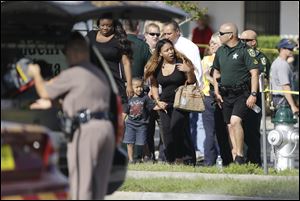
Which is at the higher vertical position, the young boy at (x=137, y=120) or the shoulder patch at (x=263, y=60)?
the shoulder patch at (x=263, y=60)

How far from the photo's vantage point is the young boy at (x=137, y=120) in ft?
40.1

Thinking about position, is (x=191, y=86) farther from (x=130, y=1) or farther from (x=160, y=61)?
(x=130, y=1)

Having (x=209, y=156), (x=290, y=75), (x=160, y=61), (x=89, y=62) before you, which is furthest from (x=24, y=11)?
(x=290, y=75)

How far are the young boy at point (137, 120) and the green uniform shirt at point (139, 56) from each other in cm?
21

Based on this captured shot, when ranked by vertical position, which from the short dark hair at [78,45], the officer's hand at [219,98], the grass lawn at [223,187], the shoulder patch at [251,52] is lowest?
the grass lawn at [223,187]

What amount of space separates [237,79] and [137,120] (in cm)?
166

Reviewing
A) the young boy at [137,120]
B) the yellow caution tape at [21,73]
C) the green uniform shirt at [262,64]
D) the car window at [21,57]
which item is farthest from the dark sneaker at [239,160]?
the yellow caution tape at [21,73]

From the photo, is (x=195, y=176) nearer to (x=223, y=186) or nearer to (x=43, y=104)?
(x=223, y=186)

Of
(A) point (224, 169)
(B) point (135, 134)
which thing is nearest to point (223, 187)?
(A) point (224, 169)

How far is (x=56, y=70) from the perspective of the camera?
8578mm

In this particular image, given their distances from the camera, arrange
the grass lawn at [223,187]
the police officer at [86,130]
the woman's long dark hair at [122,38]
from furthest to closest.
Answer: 1. the woman's long dark hair at [122,38]
2. the grass lawn at [223,187]
3. the police officer at [86,130]

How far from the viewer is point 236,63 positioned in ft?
37.1

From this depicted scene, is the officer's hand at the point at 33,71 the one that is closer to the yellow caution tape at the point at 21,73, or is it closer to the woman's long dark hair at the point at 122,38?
the yellow caution tape at the point at 21,73

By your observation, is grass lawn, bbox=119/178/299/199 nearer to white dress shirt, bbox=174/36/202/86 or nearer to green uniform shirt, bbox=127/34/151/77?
white dress shirt, bbox=174/36/202/86
